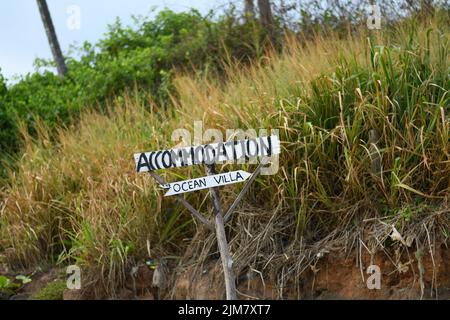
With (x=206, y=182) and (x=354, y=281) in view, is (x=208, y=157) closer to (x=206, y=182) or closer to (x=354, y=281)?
(x=206, y=182)

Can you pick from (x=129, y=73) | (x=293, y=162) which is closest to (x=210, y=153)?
(x=293, y=162)

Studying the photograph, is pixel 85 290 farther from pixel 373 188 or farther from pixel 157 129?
pixel 373 188

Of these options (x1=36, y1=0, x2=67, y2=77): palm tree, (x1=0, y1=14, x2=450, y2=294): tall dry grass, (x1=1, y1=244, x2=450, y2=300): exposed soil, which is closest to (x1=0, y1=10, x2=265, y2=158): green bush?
(x1=36, y1=0, x2=67, y2=77): palm tree

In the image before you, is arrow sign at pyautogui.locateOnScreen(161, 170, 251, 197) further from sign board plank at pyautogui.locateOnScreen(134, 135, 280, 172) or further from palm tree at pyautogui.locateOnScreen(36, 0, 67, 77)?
palm tree at pyautogui.locateOnScreen(36, 0, 67, 77)

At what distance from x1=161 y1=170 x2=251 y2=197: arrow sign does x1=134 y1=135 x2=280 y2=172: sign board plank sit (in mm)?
120

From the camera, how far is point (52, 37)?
1281cm

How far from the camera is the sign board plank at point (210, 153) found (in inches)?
206

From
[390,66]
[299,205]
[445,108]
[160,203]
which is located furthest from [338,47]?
[160,203]

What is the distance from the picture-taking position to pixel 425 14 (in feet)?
28.8

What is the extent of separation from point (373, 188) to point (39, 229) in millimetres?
3615

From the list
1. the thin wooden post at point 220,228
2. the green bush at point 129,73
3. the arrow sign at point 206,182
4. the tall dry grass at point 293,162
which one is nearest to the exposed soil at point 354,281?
the tall dry grass at point 293,162

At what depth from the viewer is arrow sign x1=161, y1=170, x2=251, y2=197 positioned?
17.3 feet

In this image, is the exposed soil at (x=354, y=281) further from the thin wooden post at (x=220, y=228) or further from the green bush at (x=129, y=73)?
the green bush at (x=129, y=73)

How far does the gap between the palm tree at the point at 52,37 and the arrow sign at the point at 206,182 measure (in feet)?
26.0
